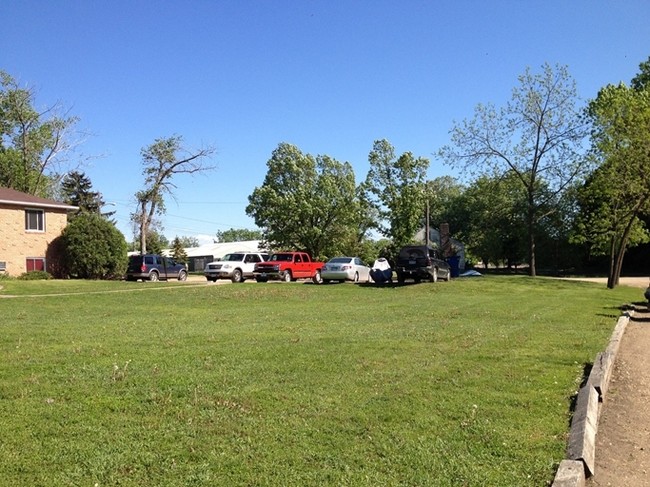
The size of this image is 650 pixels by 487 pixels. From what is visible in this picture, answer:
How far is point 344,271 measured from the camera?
29.5 meters

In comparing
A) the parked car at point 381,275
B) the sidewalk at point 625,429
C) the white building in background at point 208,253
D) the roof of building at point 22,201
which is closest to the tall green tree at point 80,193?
the white building in background at point 208,253

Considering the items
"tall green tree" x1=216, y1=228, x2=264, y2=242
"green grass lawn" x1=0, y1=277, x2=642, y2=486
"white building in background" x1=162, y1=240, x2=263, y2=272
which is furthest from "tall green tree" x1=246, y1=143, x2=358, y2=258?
"tall green tree" x1=216, y1=228, x2=264, y2=242

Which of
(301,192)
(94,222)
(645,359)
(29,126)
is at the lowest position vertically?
(645,359)

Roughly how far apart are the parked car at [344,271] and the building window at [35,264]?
1729 centimetres

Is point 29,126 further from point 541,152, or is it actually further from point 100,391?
point 100,391

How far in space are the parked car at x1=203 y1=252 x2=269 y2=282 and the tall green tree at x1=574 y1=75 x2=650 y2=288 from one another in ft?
66.1

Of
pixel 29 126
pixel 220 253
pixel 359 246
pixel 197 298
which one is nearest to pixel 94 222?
pixel 197 298

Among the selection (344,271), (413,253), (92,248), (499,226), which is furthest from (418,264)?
(499,226)

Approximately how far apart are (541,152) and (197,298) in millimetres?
27532

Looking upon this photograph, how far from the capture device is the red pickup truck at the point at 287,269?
103 ft

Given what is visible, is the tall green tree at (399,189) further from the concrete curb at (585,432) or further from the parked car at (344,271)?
the concrete curb at (585,432)

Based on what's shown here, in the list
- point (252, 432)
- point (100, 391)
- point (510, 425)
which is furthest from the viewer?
point (100, 391)

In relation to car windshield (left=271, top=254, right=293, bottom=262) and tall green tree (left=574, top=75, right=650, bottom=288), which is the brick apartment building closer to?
car windshield (left=271, top=254, right=293, bottom=262)

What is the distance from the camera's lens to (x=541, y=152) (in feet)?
128
